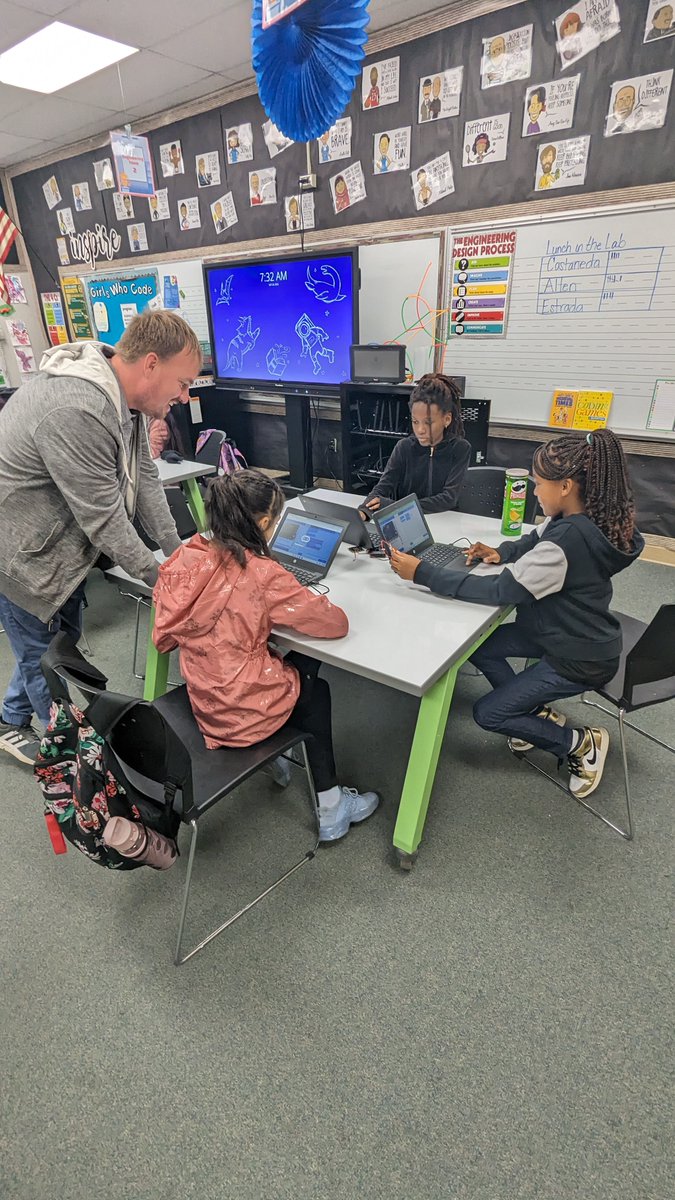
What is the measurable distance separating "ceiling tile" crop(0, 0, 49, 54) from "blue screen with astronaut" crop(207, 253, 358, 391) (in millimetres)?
1611

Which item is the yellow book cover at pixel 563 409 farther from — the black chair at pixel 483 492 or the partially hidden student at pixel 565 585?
the partially hidden student at pixel 565 585

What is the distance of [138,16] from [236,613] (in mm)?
3670

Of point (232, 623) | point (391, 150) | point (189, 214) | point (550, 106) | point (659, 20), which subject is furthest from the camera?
point (189, 214)

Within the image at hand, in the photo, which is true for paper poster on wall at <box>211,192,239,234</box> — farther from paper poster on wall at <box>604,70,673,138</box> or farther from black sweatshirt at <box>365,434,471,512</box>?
black sweatshirt at <box>365,434,471,512</box>

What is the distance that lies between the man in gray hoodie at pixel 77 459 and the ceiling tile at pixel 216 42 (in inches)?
113

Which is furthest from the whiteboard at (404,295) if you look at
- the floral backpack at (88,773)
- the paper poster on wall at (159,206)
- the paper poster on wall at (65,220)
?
the paper poster on wall at (65,220)

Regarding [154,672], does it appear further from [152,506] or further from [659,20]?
[659,20]

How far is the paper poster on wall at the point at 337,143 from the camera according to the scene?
12.7ft

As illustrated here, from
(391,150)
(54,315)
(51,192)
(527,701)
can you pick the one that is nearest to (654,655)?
(527,701)

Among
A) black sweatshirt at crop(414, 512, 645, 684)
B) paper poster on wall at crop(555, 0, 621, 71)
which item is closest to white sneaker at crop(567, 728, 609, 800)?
black sweatshirt at crop(414, 512, 645, 684)

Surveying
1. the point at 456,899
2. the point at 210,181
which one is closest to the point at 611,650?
the point at 456,899

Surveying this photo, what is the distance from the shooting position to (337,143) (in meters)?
3.94

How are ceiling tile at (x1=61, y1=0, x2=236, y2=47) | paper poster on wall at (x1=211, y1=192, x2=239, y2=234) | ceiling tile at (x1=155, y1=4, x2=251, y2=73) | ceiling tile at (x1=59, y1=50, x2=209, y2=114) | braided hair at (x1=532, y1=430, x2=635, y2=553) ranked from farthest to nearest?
paper poster on wall at (x1=211, y1=192, x2=239, y2=234)
ceiling tile at (x1=59, y1=50, x2=209, y2=114)
ceiling tile at (x1=155, y1=4, x2=251, y2=73)
ceiling tile at (x1=61, y1=0, x2=236, y2=47)
braided hair at (x1=532, y1=430, x2=635, y2=553)

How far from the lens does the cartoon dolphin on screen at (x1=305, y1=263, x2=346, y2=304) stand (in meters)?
3.99
